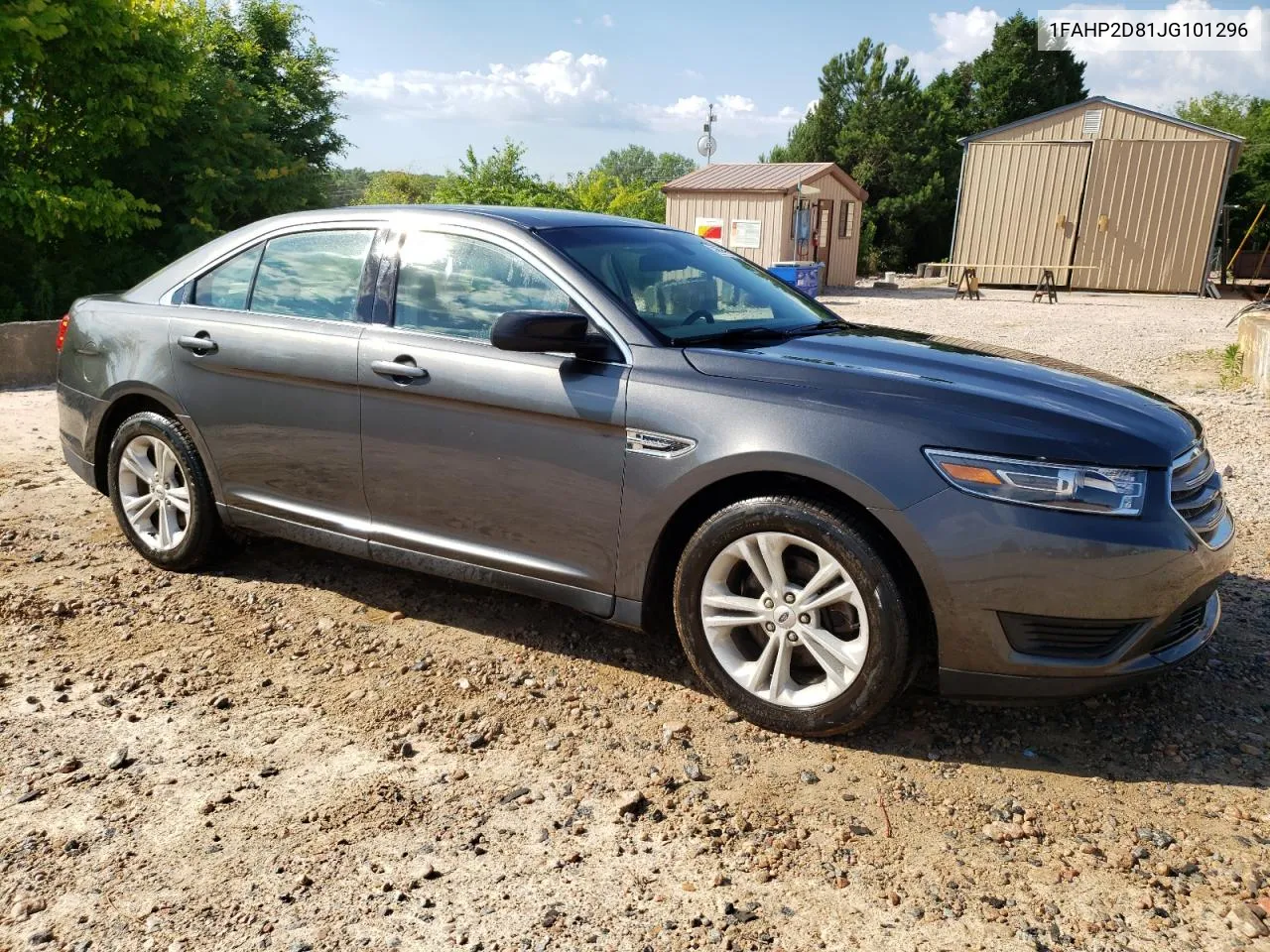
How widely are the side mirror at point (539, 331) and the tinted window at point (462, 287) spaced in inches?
9.4

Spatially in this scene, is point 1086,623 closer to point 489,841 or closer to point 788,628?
point 788,628

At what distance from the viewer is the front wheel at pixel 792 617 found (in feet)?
10.1

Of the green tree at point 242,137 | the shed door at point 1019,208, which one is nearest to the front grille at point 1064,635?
the green tree at point 242,137

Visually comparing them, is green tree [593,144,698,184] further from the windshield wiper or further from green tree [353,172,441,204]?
the windshield wiper

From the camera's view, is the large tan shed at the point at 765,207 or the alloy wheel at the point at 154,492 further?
the large tan shed at the point at 765,207

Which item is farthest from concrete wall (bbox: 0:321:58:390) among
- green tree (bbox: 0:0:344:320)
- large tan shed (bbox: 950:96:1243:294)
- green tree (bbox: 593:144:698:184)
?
green tree (bbox: 593:144:698:184)

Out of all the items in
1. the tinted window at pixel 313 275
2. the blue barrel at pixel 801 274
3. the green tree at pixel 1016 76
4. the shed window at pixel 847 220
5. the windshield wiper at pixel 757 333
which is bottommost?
the blue barrel at pixel 801 274

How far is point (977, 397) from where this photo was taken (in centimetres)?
311

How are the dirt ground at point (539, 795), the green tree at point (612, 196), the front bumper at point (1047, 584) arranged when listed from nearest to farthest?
the dirt ground at point (539, 795)
the front bumper at point (1047, 584)
the green tree at point (612, 196)

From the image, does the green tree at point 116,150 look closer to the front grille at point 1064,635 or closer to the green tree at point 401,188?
the front grille at point 1064,635

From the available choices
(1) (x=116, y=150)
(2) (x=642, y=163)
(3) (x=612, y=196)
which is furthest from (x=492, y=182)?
(2) (x=642, y=163)

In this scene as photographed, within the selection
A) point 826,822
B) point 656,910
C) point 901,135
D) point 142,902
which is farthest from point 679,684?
point 901,135

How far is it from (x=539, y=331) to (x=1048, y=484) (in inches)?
64.6

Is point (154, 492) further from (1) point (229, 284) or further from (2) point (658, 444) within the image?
(2) point (658, 444)
